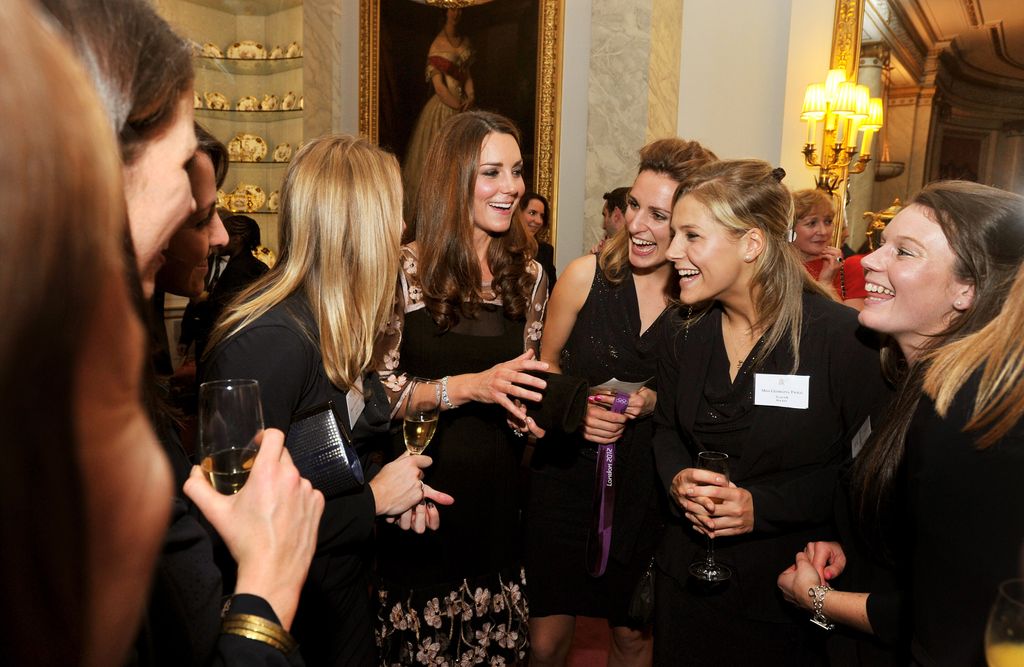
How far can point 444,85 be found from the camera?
22.4ft

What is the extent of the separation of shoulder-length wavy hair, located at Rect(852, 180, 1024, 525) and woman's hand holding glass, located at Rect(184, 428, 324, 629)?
4.71ft

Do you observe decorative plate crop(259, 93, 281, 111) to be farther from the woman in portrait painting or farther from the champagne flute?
the champagne flute

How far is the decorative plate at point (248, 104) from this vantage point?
687 centimetres

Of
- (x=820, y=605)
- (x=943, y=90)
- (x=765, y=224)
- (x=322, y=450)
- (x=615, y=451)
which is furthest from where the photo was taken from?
(x=943, y=90)

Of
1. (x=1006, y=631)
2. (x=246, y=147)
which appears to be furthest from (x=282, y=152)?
(x=1006, y=631)

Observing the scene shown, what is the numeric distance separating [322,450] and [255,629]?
20.4 inches

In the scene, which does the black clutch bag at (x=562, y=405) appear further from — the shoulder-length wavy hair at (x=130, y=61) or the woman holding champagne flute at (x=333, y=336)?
the shoulder-length wavy hair at (x=130, y=61)

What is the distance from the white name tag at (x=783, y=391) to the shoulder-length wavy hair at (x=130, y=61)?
1.76 m

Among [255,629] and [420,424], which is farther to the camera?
[420,424]

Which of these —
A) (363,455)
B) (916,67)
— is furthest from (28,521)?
(916,67)

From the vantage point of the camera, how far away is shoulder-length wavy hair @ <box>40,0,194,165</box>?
33.5 inches

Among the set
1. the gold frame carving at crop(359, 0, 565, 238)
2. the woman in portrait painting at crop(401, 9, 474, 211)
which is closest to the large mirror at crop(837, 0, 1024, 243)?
the gold frame carving at crop(359, 0, 565, 238)

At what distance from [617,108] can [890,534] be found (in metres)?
4.40

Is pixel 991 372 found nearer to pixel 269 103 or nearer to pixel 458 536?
pixel 458 536
